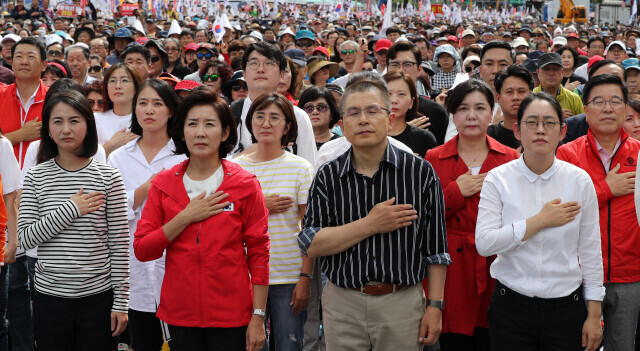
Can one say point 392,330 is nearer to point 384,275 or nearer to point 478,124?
point 384,275

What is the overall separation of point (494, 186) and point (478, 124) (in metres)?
0.71

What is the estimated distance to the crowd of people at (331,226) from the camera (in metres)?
3.29

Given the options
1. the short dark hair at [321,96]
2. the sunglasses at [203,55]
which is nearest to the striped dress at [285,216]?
the short dark hair at [321,96]

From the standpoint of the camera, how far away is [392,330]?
3.20 metres

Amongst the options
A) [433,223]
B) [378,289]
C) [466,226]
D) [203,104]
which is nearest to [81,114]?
[203,104]

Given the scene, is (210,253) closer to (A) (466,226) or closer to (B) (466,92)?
(A) (466,226)

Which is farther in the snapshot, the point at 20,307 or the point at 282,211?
the point at 20,307

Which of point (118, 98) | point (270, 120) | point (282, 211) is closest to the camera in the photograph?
point (282, 211)

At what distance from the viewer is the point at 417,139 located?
15.6ft

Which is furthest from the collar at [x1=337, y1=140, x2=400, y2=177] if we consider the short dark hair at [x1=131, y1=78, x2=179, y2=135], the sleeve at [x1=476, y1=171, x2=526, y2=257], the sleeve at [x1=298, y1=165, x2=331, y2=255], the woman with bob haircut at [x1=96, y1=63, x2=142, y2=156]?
the woman with bob haircut at [x1=96, y1=63, x2=142, y2=156]

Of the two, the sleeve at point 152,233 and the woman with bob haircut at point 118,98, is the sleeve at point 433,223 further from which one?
the woman with bob haircut at point 118,98

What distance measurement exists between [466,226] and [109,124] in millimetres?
2792

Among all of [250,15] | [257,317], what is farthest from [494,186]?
[250,15]

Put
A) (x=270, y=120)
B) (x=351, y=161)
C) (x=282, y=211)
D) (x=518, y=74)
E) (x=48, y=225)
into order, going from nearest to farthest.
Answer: (x=351, y=161) < (x=48, y=225) < (x=282, y=211) < (x=270, y=120) < (x=518, y=74)
